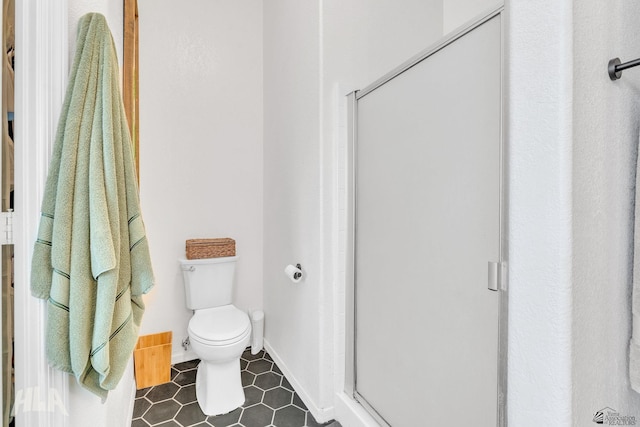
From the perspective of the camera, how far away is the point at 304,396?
1792 millimetres

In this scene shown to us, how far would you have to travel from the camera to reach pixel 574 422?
2.30 feet

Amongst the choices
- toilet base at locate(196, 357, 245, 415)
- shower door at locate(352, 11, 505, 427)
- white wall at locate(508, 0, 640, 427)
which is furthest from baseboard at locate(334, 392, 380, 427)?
white wall at locate(508, 0, 640, 427)

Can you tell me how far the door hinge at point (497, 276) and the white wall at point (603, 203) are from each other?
19cm

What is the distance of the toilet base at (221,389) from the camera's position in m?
1.73

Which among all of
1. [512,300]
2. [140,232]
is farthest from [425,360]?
[140,232]

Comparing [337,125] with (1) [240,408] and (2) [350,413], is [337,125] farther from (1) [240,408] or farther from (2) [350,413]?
(1) [240,408]

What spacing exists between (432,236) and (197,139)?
1.89 metres

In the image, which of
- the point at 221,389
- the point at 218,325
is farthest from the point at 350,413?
the point at 218,325

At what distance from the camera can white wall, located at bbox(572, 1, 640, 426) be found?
28.1 inches

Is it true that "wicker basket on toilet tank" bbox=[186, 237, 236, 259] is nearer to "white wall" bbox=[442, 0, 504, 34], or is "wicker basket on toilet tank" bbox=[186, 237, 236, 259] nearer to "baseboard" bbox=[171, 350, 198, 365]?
"baseboard" bbox=[171, 350, 198, 365]

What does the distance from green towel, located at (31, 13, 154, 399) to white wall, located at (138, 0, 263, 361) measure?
1.42 meters

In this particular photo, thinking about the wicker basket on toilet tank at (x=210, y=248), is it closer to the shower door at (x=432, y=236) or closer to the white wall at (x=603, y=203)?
the shower door at (x=432, y=236)

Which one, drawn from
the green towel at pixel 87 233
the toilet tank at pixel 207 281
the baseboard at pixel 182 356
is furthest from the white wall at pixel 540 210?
the baseboard at pixel 182 356

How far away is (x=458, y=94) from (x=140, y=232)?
1.11 m
